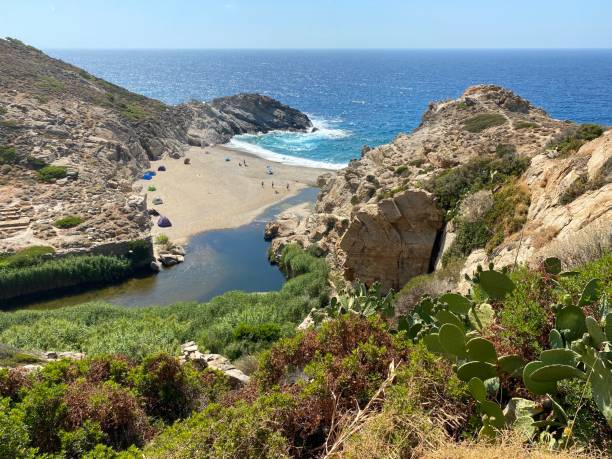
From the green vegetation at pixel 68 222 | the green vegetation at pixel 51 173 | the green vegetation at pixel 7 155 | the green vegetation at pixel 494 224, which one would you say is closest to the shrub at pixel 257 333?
the green vegetation at pixel 494 224

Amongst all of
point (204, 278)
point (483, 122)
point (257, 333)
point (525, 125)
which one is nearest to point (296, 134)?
point (483, 122)

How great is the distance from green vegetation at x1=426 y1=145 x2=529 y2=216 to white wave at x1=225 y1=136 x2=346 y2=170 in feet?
135

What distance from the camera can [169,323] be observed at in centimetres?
1998

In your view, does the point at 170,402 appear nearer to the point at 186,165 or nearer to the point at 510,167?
the point at 510,167

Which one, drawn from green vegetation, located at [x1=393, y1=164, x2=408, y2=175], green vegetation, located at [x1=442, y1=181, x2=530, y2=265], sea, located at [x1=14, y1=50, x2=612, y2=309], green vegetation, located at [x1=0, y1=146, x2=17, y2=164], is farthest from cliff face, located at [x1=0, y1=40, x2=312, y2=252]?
green vegetation, located at [x1=442, y1=181, x2=530, y2=265]

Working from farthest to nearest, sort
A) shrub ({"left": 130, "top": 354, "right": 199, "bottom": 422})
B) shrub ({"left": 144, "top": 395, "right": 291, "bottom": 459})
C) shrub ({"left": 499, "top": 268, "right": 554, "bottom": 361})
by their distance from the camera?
shrub ({"left": 130, "top": 354, "right": 199, "bottom": 422}) → shrub ({"left": 499, "top": 268, "right": 554, "bottom": 361}) → shrub ({"left": 144, "top": 395, "right": 291, "bottom": 459})

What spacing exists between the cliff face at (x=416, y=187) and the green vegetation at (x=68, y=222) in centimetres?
1620

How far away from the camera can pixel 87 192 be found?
4344 centimetres

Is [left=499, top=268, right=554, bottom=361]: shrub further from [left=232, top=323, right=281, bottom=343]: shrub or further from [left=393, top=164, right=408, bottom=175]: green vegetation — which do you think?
[left=393, top=164, right=408, bottom=175]: green vegetation

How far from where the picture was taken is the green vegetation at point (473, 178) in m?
20.7

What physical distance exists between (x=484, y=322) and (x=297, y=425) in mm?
3135

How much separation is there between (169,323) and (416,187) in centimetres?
1349

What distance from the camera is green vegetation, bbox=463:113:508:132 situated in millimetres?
32094

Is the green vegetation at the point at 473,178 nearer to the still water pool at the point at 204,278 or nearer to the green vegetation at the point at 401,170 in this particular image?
the green vegetation at the point at 401,170
